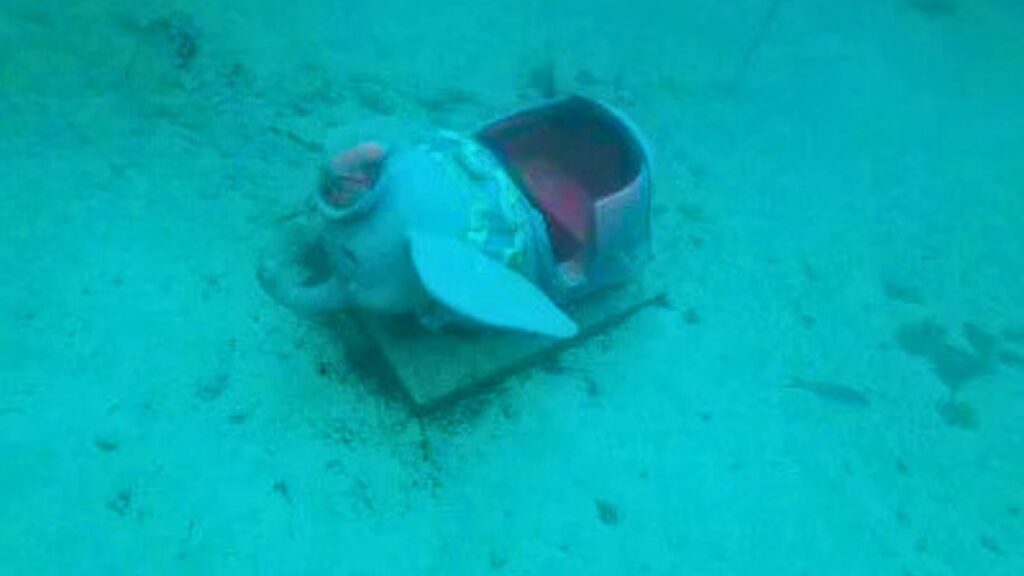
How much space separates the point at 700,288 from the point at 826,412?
56cm

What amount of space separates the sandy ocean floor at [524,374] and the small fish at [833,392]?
0.01m

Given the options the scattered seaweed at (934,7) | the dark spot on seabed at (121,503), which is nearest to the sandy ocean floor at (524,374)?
the dark spot on seabed at (121,503)

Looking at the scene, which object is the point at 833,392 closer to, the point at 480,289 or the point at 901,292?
the point at 901,292

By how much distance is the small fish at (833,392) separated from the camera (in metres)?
2.85

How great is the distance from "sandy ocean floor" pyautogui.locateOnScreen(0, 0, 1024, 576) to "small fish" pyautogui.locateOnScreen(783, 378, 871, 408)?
0.4 inches

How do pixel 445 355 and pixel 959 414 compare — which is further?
pixel 959 414

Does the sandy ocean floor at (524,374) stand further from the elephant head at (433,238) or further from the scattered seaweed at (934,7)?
the scattered seaweed at (934,7)

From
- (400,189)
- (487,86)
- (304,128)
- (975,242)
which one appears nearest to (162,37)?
(304,128)

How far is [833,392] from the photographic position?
2.87 m

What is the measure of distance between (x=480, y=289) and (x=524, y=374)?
0.57m

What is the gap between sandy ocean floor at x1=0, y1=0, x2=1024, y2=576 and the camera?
2283 millimetres

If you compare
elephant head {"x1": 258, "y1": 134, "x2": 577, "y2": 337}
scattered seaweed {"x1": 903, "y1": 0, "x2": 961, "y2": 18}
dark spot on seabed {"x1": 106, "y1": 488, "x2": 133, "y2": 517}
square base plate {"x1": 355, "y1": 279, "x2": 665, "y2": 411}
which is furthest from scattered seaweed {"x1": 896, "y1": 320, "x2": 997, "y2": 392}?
dark spot on seabed {"x1": 106, "y1": 488, "x2": 133, "y2": 517}

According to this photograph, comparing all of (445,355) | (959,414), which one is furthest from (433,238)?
(959,414)

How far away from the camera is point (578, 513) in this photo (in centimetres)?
244
